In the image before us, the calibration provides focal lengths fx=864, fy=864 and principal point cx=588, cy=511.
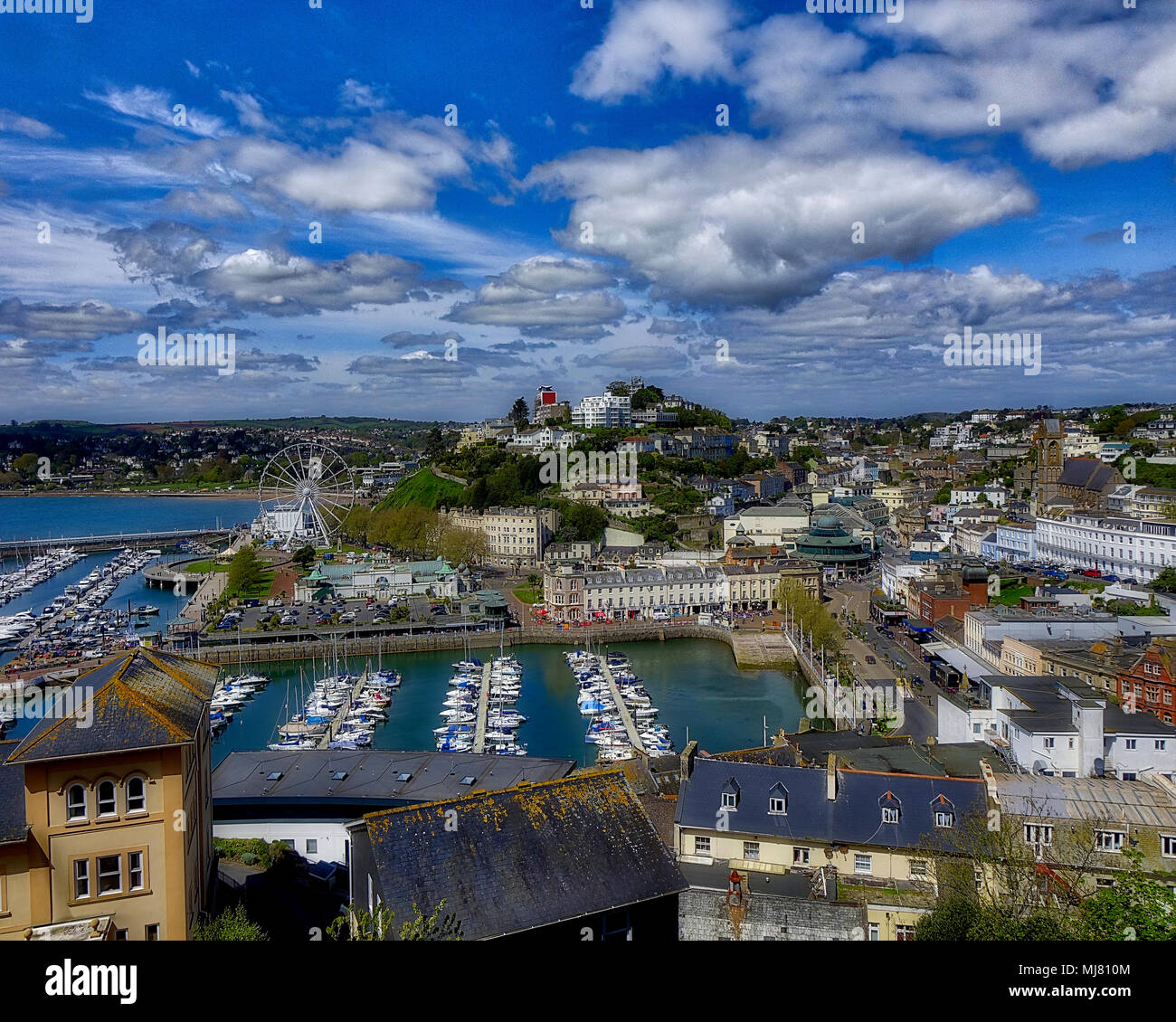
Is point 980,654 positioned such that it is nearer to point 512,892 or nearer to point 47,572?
point 512,892

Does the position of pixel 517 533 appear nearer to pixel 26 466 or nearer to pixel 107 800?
pixel 107 800

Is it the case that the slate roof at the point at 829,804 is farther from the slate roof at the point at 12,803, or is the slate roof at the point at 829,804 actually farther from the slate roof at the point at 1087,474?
the slate roof at the point at 1087,474

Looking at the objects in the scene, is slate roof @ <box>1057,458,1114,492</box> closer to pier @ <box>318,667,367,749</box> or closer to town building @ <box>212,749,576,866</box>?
pier @ <box>318,667,367,749</box>

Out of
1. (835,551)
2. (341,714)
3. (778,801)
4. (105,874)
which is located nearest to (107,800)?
(105,874)

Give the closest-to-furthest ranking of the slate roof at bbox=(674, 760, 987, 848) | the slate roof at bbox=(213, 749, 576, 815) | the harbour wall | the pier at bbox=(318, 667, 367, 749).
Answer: the slate roof at bbox=(674, 760, 987, 848) < the slate roof at bbox=(213, 749, 576, 815) < the pier at bbox=(318, 667, 367, 749) < the harbour wall

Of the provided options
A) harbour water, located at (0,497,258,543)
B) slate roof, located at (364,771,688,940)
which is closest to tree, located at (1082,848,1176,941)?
slate roof, located at (364,771,688,940)
